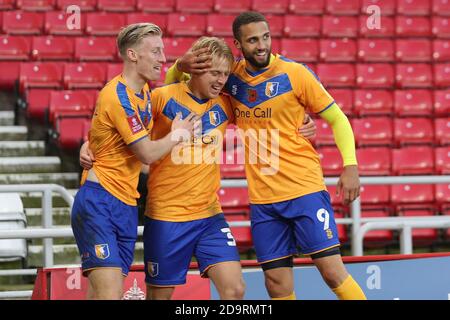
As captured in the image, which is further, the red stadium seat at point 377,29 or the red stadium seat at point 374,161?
the red stadium seat at point 377,29

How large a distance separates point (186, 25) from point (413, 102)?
2775 mm

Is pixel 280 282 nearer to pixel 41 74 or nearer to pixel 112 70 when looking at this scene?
pixel 112 70

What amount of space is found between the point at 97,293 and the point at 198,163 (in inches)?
32.6

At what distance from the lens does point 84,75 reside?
377 inches

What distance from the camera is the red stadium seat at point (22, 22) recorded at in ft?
33.9

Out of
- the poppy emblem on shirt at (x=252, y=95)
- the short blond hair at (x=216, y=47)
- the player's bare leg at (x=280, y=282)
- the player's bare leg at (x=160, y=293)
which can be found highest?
the short blond hair at (x=216, y=47)

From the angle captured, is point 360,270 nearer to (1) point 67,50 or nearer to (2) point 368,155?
(2) point 368,155

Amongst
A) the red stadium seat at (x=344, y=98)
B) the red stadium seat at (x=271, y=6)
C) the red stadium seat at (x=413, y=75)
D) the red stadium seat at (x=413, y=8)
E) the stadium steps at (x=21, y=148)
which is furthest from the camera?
the red stadium seat at (x=413, y=8)

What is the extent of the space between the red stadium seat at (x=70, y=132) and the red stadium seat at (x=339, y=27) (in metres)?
3.82

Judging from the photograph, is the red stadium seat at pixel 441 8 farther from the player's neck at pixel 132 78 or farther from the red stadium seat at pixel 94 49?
the player's neck at pixel 132 78

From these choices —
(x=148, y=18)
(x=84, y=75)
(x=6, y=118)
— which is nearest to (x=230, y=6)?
(x=148, y=18)

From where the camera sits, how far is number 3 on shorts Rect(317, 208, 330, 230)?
4539mm

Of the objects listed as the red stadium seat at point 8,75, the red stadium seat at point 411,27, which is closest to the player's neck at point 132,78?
the red stadium seat at point 8,75

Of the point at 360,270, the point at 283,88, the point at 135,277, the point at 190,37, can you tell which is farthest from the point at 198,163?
the point at 190,37
